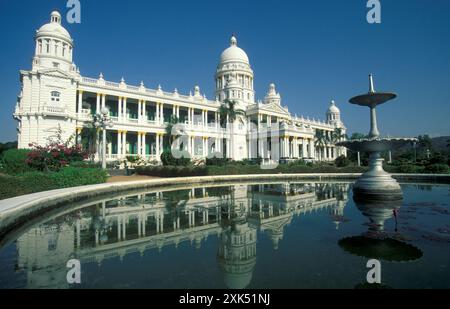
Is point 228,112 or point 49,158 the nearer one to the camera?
point 49,158

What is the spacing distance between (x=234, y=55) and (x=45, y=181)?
66.4 m

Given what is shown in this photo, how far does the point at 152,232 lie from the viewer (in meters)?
8.55

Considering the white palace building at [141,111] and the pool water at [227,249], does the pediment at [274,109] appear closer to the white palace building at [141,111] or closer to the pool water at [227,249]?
the white palace building at [141,111]

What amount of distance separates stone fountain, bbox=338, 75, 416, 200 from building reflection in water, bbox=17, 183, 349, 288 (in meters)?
2.49

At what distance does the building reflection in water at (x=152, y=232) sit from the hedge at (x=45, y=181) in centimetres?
355

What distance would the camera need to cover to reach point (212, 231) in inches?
336

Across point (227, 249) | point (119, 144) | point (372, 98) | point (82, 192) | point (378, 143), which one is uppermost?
point (372, 98)

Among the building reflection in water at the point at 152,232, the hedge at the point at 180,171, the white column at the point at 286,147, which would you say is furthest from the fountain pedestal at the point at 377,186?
Result: the white column at the point at 286,147

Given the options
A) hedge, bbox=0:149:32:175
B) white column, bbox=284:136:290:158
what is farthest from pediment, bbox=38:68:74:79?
white column, bbox=284:136:290:158

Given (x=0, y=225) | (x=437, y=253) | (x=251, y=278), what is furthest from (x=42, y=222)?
(x=437, y=253)

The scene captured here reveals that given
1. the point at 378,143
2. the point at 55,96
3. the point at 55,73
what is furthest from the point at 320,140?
the point at 55,73

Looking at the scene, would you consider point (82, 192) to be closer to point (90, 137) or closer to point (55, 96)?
point (90, 137)

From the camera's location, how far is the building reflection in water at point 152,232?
5793 millimetres

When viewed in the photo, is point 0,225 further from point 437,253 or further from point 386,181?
point 386,181
